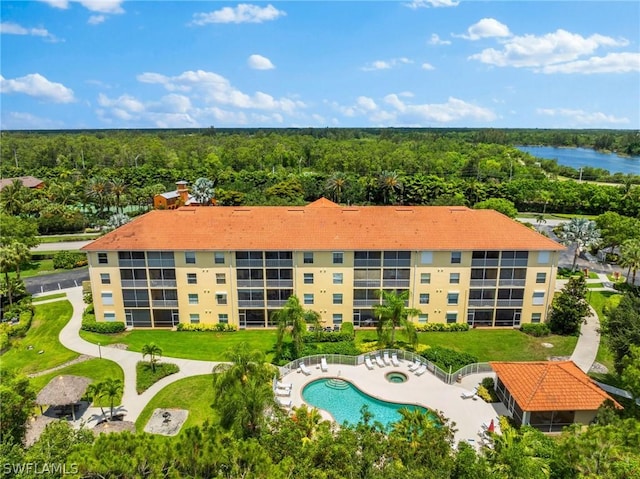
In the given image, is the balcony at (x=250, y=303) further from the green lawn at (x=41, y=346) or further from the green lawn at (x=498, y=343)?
the green lawn at (x=41, y=346)

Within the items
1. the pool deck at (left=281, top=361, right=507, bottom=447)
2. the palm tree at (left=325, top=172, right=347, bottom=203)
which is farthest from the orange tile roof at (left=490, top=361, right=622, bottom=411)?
the palm tree at (left=325, top=172, right=347, bottom=203)

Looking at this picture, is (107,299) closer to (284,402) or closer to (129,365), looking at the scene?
(129,365)

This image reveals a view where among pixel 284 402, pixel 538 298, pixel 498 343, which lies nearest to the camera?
pixel 284 402

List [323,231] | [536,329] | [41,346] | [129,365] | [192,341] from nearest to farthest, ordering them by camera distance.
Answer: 1. [129,365]
2. [41,346]
3. [192,341]
4. [536,329]
5. [323,231]

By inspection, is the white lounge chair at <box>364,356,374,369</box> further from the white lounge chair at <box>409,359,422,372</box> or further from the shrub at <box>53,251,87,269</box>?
the shrub at <box>53,251,87,269</box>

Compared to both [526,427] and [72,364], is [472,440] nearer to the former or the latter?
[526,427]

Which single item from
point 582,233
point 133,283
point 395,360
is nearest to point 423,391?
point 395,360

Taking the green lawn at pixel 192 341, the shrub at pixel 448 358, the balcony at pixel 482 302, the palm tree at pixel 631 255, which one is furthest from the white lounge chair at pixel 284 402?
the palm tree at pixel 631 255
